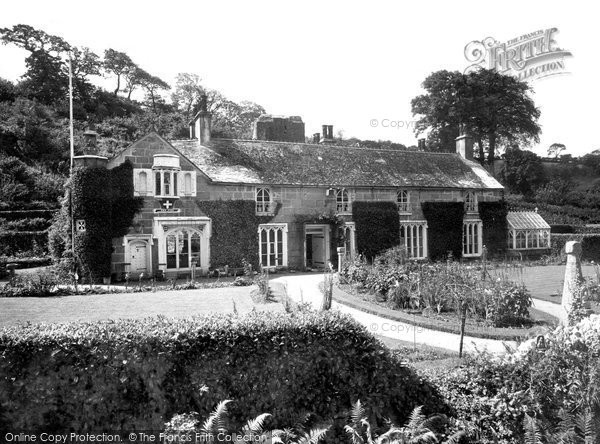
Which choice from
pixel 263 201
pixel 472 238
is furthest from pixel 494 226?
pixel 263 201

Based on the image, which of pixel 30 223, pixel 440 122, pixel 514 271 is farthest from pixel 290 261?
pixel 440 122

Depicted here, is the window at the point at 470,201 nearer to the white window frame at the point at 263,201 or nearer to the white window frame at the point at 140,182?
the white window frame at the point at 263,201

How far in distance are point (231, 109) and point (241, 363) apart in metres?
59.3

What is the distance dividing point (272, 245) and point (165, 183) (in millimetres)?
6336

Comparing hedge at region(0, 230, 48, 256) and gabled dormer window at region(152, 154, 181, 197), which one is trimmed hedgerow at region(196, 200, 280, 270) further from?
hedge at region(0, 230, 48, 256)

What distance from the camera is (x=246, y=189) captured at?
24906 millimetres

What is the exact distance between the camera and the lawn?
41.2 ft

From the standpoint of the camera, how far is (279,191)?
1013 inches

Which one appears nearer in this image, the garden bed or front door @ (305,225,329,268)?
the garden bed

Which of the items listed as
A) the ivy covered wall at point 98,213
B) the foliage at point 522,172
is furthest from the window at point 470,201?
the foliage at point 522,172

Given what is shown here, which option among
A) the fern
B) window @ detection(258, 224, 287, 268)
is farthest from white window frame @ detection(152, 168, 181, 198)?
the fern

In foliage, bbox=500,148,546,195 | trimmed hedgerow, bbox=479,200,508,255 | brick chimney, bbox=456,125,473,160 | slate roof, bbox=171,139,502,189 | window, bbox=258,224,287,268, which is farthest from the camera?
foliage, bbox=500,148,546,195

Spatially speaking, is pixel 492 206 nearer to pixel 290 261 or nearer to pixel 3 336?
pixel 290 261

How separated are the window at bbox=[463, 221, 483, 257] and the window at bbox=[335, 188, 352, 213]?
8.41m
